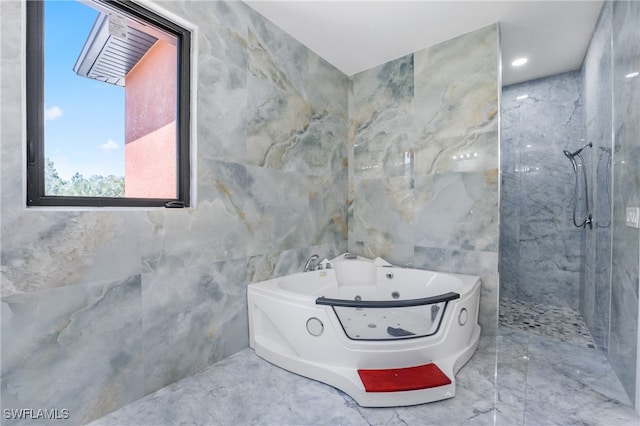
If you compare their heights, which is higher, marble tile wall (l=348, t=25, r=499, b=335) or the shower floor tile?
marble tile wall (l=348, t=25, r=499, b=335)

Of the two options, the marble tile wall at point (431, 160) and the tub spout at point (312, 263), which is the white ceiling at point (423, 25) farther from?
the tub spout at point (312, 263)

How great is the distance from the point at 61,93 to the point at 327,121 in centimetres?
204

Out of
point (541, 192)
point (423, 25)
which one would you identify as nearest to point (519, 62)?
point (423, 25)

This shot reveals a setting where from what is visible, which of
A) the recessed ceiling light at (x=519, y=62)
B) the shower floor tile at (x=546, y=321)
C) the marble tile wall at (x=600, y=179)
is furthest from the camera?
the recessed ceiling light at (x=519, y=62)

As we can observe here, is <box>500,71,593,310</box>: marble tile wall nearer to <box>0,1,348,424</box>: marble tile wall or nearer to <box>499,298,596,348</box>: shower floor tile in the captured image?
<box>499,298,596,348</box>: shower floor tile

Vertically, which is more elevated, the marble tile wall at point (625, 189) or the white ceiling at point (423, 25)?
the white ceiling at point (423, 25)

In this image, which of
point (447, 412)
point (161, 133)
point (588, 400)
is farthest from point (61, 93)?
point (588, 400)

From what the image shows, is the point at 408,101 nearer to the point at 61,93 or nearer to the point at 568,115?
the point at 568,115

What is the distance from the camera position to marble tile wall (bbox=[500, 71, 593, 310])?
299 centimetres

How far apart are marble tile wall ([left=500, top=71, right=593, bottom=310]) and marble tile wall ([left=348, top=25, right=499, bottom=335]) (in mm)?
1276

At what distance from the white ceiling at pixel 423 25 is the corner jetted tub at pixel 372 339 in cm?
205

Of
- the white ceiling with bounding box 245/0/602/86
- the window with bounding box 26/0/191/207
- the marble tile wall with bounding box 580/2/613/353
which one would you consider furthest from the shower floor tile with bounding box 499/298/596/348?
the window with bounding box 26/0/191/207

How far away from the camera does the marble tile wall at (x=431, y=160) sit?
2.33 m

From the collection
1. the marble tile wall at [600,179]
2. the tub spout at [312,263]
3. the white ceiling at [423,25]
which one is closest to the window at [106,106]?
the white ceiling at [423,25]
